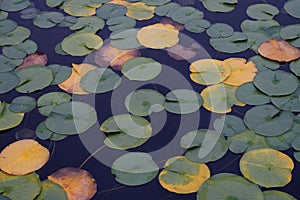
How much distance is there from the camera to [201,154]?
1283mm

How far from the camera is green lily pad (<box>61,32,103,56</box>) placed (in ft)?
5.46

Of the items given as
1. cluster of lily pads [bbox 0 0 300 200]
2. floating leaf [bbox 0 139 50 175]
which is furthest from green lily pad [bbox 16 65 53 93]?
floating leaf [bbox 0 139 50 175]

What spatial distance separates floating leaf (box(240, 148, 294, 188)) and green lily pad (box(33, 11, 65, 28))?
983 millimetres

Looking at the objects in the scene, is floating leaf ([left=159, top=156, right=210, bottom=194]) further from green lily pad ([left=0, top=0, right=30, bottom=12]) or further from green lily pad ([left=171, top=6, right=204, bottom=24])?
green lily pad ([left=0, top=0, right=30, bottom=12])

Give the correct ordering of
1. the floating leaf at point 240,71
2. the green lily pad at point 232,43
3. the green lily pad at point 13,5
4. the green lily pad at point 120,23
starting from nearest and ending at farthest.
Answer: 1. the floating leaf at point 240,71
2. the green lily pad at point 232,43
3. the green lily pad at point 120,23
4. the green lily pad at point 13,5

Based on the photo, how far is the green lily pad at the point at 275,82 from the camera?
56.7 inches

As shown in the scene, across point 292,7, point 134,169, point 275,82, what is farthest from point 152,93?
point 292,7

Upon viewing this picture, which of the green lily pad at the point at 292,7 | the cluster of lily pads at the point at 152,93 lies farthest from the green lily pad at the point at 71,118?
the green lily pad at the point at 292,7

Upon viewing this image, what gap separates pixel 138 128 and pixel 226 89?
0.33m

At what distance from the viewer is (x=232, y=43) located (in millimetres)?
1654

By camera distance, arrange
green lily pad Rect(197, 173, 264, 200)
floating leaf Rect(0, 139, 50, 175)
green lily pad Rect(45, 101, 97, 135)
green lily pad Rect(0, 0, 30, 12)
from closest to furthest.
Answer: green lily pad Rect(197, 173, 264, 200)
floating leaf Rect(0, 139, 50, 175)
green lily pad Rect(45, 101, 97, 135)
green lily pad Rect(0, 0, 30, 12)

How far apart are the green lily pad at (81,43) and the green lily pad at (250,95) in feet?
1.86

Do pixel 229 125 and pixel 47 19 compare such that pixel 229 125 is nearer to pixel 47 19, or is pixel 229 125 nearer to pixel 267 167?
pixel 267 167

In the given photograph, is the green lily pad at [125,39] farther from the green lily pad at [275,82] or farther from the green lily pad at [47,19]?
the green lily pad at [275,82]
